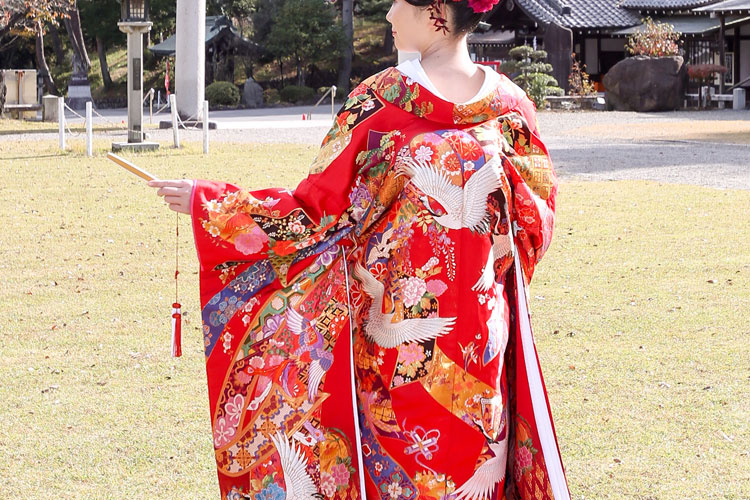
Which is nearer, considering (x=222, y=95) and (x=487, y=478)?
(x=487, y=478)

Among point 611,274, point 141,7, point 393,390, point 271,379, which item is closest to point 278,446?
point 271,379

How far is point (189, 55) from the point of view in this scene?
21703mm

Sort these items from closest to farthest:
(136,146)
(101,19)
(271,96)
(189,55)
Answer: (136,146) < (189,55) < (271,96) < (101,19)

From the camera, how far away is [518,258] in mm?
2908

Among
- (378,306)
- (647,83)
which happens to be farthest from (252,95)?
(378,306)

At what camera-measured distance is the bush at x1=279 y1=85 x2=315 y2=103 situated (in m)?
33.1

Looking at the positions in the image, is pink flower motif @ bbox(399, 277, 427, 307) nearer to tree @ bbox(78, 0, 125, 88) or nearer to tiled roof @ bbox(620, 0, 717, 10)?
tiled roof @ bbox(620, 0, 717, 10)

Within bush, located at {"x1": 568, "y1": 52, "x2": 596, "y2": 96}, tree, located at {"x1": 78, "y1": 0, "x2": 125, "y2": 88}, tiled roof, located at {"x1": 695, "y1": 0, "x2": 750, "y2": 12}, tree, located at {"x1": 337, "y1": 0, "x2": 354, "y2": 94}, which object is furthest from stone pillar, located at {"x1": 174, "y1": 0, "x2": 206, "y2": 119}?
tree, located at {"x1": 78, "y1": 0, "x2": 125, "y2": 88}

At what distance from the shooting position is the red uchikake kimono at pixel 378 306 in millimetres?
2732

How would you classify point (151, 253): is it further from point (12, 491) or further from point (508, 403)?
point (508, 403)

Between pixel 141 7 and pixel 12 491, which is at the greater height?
pixel 141 7

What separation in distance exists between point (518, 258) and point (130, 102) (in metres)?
14.1

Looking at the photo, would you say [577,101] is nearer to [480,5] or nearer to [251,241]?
[480,5]

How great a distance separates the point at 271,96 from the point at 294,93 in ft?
3.79
